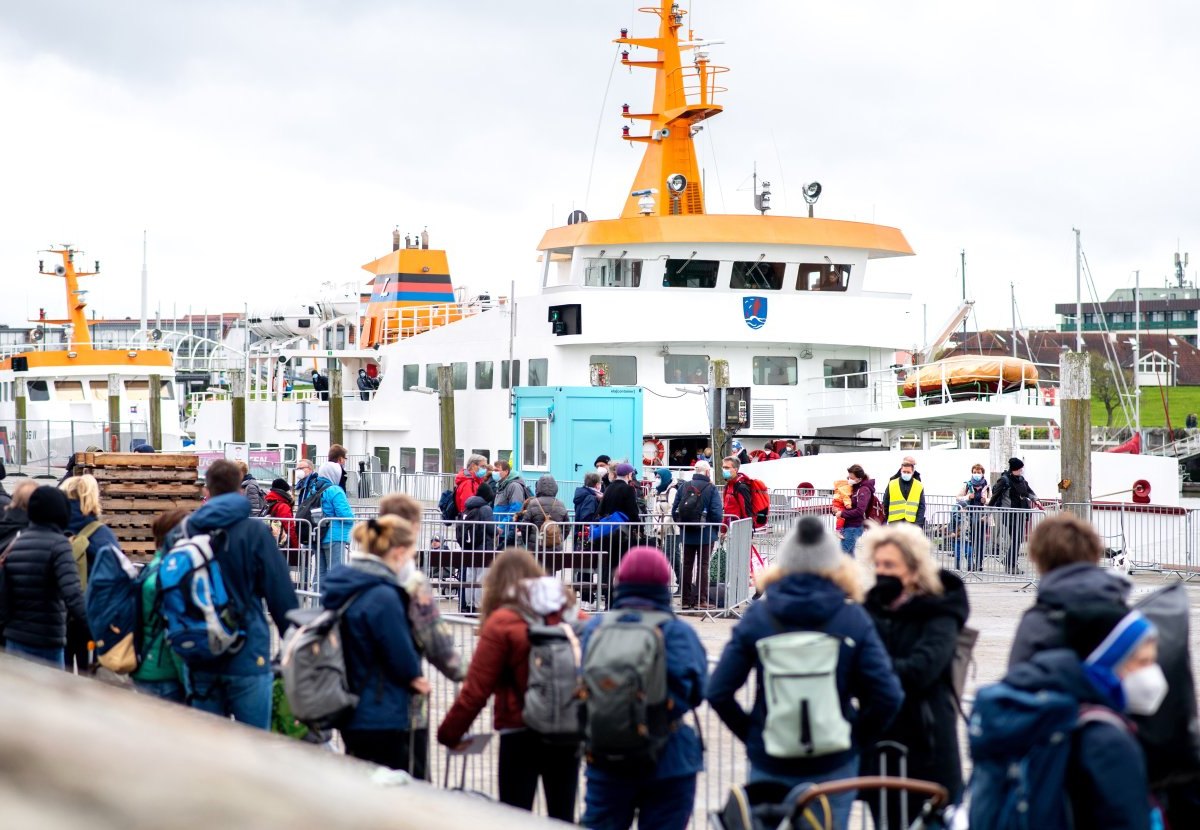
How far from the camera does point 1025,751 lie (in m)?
3.68

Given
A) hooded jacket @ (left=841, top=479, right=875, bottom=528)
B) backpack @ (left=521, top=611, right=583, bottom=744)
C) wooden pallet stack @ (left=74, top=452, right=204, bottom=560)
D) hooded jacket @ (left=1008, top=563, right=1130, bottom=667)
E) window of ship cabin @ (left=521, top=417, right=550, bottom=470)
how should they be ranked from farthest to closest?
1. window of ship cabin @ (left=521, top=417, right=550, bottom=470)
2. hooded jacket @ (left=841, top=479, right=875, bottom=528)
3. wooden pallet stack @ (left=74, top=452, right=204, bottom=560)
4. backpack @ (left=521, top=611, right=583, bottom=744)
5. hooded jacket @ (left=1008, top=563, right=1130, bottom=667)

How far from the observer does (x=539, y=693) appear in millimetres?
5465

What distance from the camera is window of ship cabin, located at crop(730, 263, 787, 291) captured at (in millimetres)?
28797

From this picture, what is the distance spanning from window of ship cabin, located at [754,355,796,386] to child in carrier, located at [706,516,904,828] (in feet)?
78.9

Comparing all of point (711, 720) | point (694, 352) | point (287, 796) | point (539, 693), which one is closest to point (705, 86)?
point (694, 352)

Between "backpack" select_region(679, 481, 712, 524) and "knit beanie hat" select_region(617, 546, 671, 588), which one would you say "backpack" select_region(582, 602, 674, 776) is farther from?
"backpack" select_region(679, 481, 712, 524)

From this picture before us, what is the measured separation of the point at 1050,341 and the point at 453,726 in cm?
9997

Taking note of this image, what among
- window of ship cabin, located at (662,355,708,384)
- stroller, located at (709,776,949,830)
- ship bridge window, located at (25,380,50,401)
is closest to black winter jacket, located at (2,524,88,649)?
stroller, located at (709,776,949,830)

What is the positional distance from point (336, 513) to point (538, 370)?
1563 cm

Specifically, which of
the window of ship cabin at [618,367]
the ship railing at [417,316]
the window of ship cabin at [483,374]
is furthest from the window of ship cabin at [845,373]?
the ship railing at [417,316]

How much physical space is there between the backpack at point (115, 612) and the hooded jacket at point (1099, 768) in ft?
14.3

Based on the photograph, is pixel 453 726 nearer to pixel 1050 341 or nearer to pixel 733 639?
pixel 733 639

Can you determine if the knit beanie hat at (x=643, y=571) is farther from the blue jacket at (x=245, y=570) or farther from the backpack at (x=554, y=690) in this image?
the blue jacket at (x=245, y=570)

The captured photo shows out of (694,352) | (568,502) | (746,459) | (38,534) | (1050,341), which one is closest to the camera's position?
(38,534)
